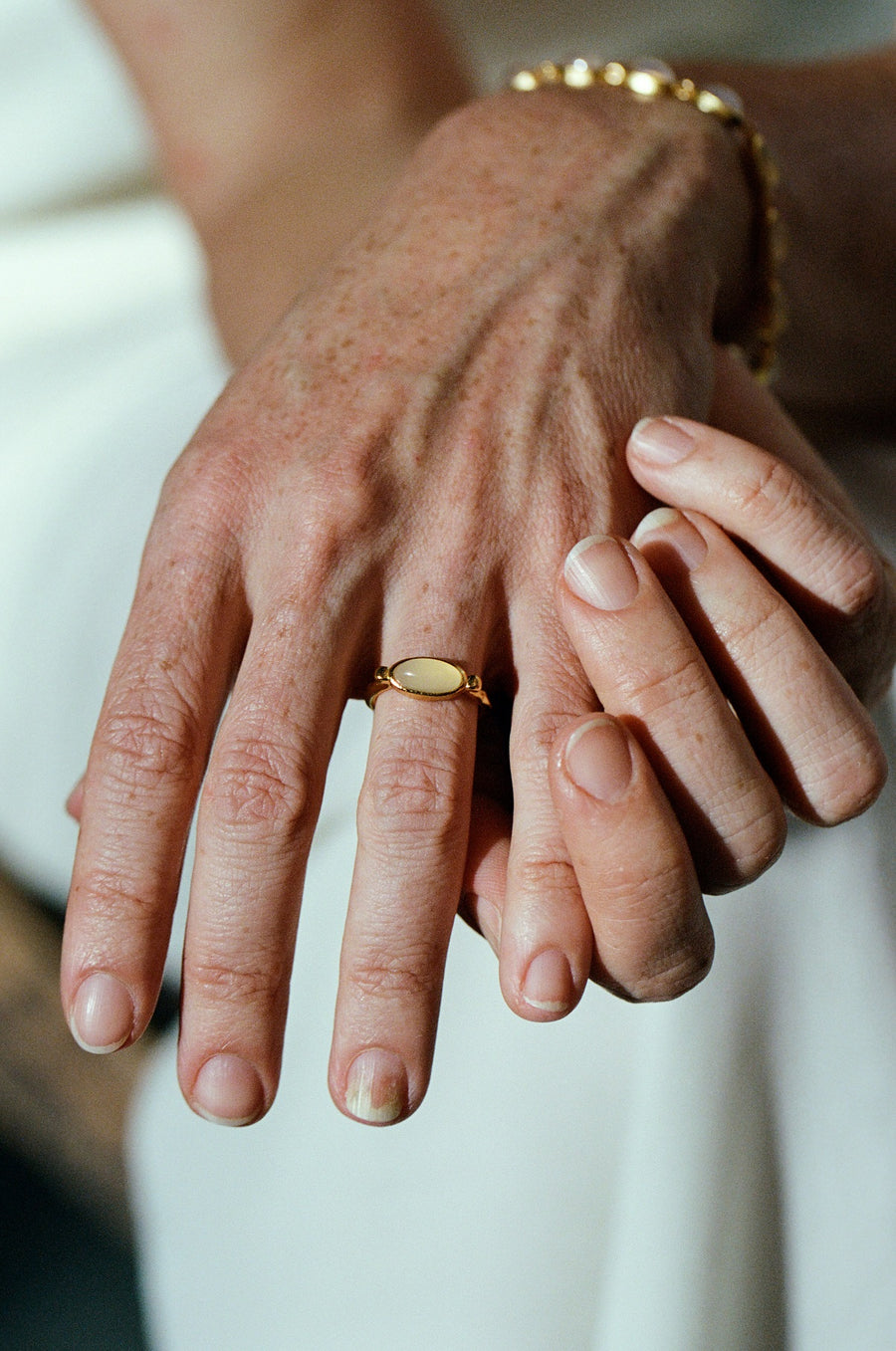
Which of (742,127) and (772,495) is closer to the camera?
(772,495)

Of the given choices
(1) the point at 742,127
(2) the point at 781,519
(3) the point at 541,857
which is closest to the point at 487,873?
(3) the point at 541,857

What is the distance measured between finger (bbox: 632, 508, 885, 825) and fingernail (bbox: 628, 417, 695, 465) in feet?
0.18

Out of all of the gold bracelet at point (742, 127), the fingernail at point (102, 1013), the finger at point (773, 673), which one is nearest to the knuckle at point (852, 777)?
the finger at point (773, 673)

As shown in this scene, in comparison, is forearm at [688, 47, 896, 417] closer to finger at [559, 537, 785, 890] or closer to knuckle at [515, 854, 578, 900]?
finger at [559, 537, 785, 890]

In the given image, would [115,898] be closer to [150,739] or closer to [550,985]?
[150,739]

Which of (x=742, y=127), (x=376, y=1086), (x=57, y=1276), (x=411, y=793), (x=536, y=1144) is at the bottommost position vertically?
(x=57, y=1276)

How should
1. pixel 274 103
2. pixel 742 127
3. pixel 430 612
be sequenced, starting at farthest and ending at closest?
pixel 274 103 → pixel 742 127 → pixel 430 612

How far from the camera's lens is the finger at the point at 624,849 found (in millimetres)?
613

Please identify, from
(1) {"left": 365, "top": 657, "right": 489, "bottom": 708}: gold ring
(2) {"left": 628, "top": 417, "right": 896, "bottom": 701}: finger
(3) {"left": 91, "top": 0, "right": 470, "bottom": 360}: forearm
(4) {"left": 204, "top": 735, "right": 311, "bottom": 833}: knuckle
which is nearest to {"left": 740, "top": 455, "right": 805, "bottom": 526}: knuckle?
(2) {"left": 628, "top": 417, "right": 896, "bottom": 701}: finger

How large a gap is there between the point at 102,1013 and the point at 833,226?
102 centimetres

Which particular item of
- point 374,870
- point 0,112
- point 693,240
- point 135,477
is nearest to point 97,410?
point 135,477

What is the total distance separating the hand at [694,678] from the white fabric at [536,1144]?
0.36 feet

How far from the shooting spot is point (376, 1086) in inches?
24.2

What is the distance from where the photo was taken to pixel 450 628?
71 cm
